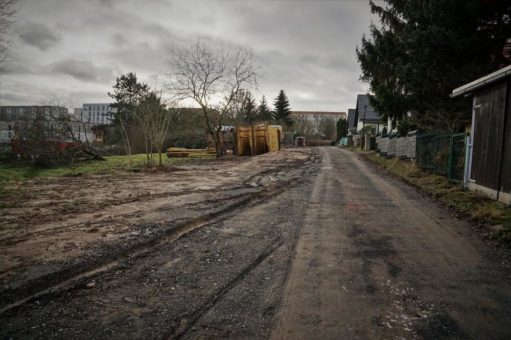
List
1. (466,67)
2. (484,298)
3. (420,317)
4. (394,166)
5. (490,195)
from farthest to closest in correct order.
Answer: (394,166) → (466,67) → (490,195) → (484,298) → (420,317)

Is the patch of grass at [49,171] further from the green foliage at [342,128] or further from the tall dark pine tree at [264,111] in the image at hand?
the green foliage at [342,128]

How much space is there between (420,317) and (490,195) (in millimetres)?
6821

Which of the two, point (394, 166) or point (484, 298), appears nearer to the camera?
point (484, 298)

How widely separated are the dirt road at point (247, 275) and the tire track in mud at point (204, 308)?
15 millimetres

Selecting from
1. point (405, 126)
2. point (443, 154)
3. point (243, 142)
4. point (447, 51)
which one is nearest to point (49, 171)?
point (443, 154)

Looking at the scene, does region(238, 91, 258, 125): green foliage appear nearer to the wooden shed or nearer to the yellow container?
the yellow container

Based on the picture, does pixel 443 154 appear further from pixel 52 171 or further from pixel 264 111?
pixel 264 111

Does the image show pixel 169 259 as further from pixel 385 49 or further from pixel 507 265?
pixel 385 49

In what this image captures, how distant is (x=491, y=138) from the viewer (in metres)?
8.62

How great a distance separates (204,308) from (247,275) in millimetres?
832

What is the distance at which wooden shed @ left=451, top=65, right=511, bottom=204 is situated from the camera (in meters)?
7.82

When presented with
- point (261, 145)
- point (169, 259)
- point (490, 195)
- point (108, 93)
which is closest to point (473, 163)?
point (490, 195)

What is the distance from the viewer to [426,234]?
564 cm

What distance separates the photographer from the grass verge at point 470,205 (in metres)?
5.82
